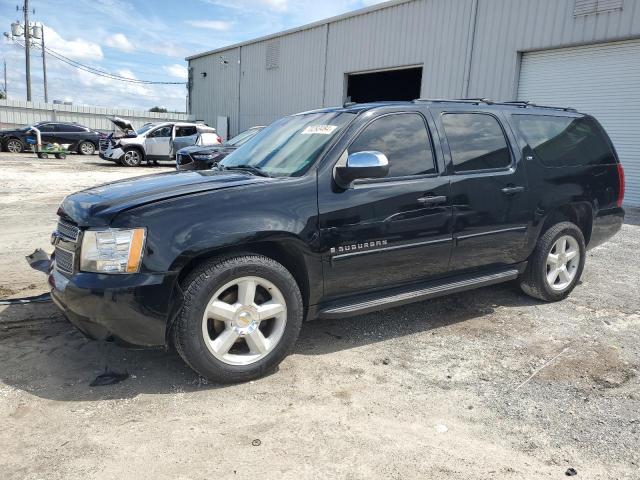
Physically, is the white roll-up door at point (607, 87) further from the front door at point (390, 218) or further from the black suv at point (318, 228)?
the front door at point (390, 218)

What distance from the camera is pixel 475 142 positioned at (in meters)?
4.18

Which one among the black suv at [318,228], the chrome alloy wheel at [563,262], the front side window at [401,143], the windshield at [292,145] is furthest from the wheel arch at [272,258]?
the chrome alloy wheel at [563,262]

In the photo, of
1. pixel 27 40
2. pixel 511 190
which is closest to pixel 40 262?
pixel 511 190

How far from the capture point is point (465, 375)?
11.3 feet

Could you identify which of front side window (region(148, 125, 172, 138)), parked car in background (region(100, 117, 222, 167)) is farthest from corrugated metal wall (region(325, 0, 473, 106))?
front side window (region(148, 125, 172, 138))

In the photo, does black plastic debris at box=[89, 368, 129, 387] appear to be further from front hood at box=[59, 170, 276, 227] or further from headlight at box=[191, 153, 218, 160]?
headlight at box=[191, 153, 218, 160]

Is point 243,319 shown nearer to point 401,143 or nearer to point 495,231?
point 401,143

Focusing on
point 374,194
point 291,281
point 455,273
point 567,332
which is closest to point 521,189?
point 455,273

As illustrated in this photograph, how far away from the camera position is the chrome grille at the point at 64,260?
305 centimetres

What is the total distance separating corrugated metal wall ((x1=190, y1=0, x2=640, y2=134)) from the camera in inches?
499

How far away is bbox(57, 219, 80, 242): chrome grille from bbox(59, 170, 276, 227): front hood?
0.05 metres

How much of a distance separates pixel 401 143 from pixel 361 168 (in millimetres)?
653

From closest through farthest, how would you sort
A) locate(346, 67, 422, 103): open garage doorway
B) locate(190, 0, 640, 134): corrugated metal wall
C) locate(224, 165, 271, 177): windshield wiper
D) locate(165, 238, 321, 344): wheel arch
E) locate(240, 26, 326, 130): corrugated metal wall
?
locate(165, 238, 321, 344): wheel arch < locate(224, 165, 271, 177): windshield wiper < locate(190, 0, 640, 134): corrugated metal wall < locate(346, 67, 422, 103): open garage doorway < locate(240, 26, 326, 130): corrugated metal wall

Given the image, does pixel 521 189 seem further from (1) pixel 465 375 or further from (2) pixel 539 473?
(2) pixel 539 473
